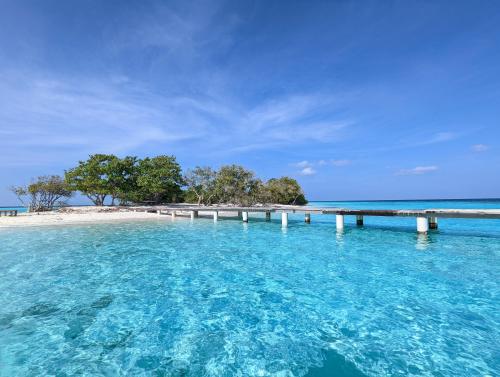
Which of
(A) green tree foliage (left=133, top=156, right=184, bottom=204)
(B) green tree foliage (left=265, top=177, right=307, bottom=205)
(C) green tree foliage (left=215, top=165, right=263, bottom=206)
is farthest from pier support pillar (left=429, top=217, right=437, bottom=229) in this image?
(A) green tree foliage (left=133, top=156, right=184, bottom=204)

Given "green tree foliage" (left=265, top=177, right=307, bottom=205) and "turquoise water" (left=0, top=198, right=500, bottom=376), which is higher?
"green tree foliage" (left=265, top=177, right=307, bottom=205)

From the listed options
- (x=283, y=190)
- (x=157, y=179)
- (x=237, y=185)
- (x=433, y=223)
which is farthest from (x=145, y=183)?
(x=433, y=223)

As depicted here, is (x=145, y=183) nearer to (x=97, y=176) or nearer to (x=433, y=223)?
(x=97, y=176)

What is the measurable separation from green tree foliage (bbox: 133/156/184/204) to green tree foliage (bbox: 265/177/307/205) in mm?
16696

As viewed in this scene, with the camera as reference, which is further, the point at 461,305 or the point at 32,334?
the point at 461,305

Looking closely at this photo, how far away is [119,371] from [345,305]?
4699 mm

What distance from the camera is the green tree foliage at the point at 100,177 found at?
44656 millimetres

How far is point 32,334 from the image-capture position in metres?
5.12

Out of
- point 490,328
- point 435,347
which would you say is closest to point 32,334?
point 435,347

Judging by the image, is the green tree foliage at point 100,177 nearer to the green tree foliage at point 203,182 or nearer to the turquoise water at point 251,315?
the green tree foliage at point 203,182

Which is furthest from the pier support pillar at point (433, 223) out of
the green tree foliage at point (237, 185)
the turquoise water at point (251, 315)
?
the green tree foliage at point (237, 185)

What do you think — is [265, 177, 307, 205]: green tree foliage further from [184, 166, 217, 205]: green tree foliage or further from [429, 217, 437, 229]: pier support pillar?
[429, 217, 437, 229]: pier support pillar

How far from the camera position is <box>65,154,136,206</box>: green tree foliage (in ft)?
147

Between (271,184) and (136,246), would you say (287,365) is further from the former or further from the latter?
(271,184)
